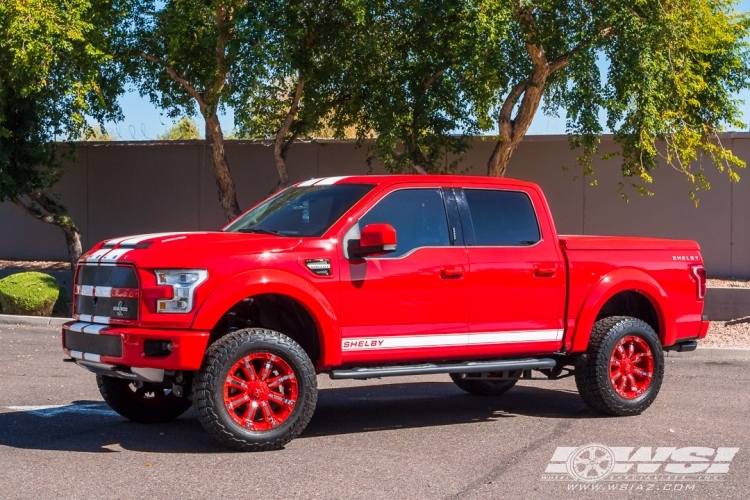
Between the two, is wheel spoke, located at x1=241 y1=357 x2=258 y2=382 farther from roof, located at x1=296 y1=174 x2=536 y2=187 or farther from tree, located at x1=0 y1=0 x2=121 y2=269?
tree, located at x1=0 y1=0 x2=121 y2=269

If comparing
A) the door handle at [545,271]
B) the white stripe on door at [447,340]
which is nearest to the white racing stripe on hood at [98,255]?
the white stripe on door at [447,340]

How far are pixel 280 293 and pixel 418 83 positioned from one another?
11.9 meters

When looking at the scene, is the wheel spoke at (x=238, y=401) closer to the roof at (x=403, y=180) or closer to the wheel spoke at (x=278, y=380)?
the wheel spoke at (x=278, y=380)

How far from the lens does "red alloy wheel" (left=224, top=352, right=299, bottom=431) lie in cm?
720

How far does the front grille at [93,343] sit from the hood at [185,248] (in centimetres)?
56

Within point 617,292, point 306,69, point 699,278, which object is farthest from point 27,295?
point 699,278

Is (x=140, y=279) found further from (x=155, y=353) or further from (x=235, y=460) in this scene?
(x=235, y=460)

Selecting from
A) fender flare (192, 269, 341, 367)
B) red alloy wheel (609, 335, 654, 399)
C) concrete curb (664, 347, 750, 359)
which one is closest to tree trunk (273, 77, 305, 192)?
concrete curb (664, 347, 750, 359)

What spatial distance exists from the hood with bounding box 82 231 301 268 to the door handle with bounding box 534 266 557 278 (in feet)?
7.14

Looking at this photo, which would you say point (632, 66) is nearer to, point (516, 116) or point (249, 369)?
point (516, 116)

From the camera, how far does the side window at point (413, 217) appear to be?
317 inches

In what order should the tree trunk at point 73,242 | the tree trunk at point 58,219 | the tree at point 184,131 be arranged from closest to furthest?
the tree trunk at point 58,219, the tree trunk at point 73,242, the tree at point 184,131

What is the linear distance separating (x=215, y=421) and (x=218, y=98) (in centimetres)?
1283

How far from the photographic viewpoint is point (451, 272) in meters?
8.08
